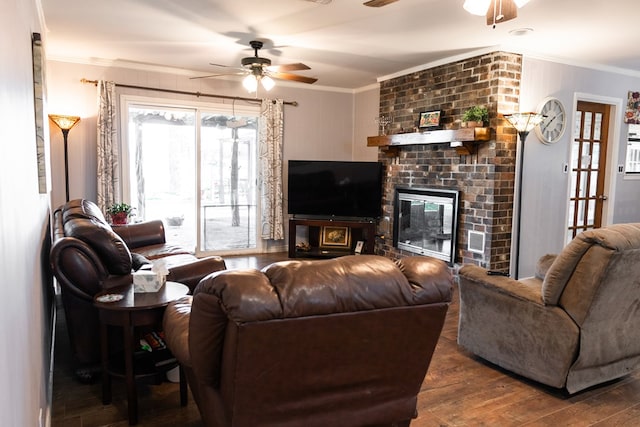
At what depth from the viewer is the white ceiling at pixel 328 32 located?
3553 mm

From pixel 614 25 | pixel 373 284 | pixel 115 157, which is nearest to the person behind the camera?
pixel 373 284

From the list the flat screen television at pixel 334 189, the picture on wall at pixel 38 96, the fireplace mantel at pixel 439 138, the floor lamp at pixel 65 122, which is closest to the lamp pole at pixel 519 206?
the fireplace mantel at pixel 439 138

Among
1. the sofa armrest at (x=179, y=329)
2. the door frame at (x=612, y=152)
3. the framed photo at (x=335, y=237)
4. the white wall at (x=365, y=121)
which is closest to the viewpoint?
the sofa armrest at (x=179, y=329)

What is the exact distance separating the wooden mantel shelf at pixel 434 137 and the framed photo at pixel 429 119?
116 millimetres

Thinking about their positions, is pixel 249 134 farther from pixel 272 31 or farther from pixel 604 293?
pixel 604 293

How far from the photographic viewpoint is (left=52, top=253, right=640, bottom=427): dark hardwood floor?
2379 millimetres

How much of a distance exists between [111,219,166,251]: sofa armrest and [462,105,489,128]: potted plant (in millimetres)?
3531

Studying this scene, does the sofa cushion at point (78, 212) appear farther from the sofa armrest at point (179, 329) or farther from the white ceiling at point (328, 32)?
the white ceiling at point (328, 32)

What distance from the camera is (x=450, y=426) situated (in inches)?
92.5

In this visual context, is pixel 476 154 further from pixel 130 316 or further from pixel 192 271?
pixel 130 316

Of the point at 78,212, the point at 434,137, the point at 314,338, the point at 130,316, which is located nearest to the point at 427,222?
the point at 434,137

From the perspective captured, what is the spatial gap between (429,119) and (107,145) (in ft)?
12.9

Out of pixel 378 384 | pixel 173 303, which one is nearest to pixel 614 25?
pixel 378 384

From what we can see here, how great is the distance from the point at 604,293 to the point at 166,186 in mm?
5244
